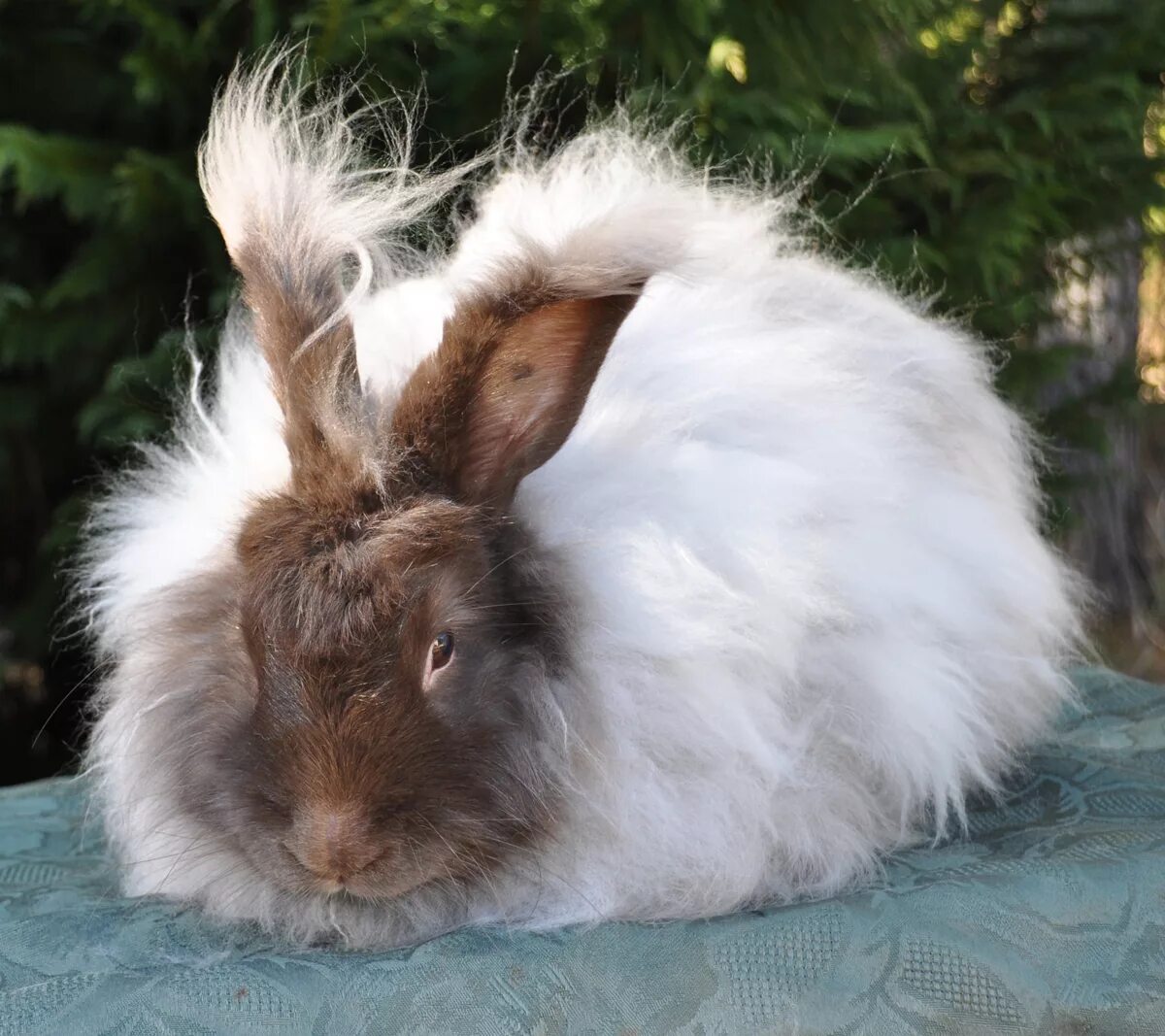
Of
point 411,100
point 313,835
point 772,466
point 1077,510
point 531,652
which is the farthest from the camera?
point 1077,510

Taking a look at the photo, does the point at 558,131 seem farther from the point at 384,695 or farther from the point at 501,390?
the point at 384,695

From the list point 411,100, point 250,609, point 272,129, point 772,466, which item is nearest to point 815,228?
point 411,100

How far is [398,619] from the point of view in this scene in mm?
1148

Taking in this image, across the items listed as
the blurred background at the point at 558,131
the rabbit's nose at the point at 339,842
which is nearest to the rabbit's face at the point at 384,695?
the rabbit's nose at the point at 339,842

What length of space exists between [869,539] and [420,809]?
0.59 meters

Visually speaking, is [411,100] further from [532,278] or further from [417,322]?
[532,278]

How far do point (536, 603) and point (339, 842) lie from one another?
0.31 metres

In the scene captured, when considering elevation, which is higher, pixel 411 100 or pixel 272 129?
pixel 272 129

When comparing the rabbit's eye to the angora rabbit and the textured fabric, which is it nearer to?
the angora rabbit

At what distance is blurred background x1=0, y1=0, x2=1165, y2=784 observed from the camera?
2227mm

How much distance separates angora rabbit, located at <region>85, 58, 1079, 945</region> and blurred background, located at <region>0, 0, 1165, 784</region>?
769 mm

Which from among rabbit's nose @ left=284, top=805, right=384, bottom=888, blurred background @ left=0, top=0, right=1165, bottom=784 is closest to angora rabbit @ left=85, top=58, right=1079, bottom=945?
rabbit's nose @ left=284, top=805, right=384, bottom=888

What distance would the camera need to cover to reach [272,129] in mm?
1317

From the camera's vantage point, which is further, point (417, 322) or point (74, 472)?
point (74, 472)
